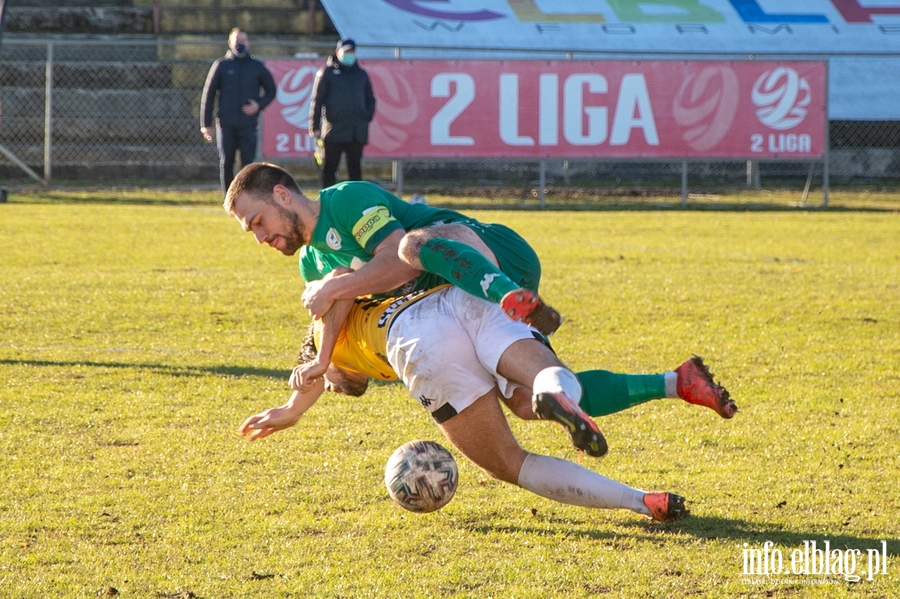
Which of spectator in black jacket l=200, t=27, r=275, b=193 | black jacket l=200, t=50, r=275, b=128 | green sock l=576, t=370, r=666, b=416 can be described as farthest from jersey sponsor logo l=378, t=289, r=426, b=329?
black jacket l=200, t=50, r=275, b=128

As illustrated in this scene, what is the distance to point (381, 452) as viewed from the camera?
5.51 meters

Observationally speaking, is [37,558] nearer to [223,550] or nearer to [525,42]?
[223,550]

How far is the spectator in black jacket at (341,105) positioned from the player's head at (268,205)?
35.3ft

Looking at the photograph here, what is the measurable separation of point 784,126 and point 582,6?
22.2 feet

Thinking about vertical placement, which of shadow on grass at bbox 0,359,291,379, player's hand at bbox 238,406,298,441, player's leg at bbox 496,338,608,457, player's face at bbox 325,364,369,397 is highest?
player's leg at bbox 496,338,608,457

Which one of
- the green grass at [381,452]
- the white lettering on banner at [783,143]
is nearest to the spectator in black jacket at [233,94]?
the green grass at [381,452]

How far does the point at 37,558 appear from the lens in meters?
4.04

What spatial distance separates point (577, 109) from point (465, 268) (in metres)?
15.2

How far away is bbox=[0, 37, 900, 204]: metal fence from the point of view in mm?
22219

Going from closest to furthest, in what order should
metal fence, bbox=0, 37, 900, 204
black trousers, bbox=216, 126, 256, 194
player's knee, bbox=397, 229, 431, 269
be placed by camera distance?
1. player's knee, bbox=397, 229, 431, 269
2. black trousers, bbox=216, 126, 256, 194
3. metal fence, bbox=0, 37, 900, 204

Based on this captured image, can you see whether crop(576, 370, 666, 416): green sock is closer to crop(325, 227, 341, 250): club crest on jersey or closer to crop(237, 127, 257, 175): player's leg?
crop(325, 227, 341, 250): club crest on jersey

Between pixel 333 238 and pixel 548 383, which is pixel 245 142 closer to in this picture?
pixel 333 238

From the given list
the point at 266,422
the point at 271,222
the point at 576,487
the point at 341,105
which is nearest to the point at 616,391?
the point at 576,487

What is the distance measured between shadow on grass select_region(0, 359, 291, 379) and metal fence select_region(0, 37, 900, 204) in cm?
1451
